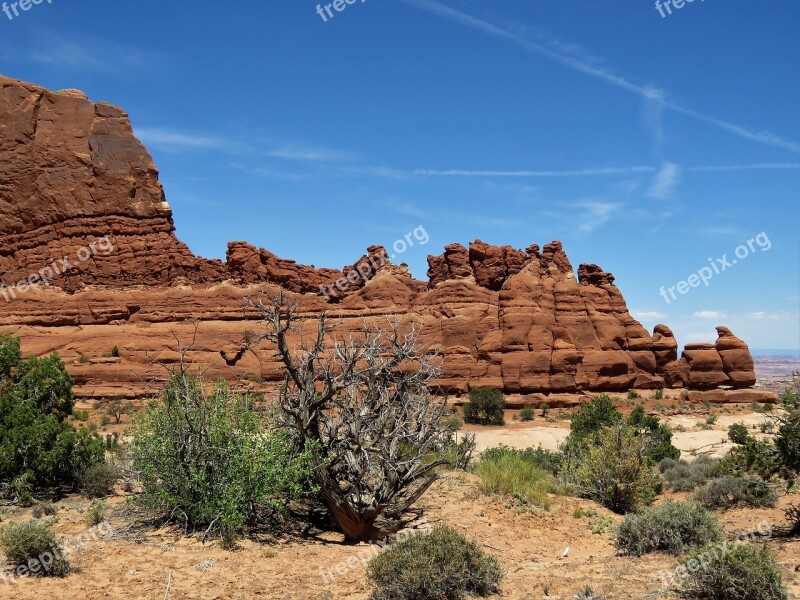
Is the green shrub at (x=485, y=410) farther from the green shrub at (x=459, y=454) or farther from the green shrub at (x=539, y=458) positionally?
the green shrub at (x=459, y=454)

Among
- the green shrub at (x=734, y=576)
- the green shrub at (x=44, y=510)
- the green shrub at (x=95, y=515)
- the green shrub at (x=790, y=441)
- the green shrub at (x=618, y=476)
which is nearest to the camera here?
the green shrub at (x=734, y=576)

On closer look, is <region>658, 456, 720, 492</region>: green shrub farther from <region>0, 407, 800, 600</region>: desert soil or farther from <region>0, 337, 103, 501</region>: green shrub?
<region>0, 337, 103, 501</region>: green shrub

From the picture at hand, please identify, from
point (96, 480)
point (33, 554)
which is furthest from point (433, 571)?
point (96, 480)

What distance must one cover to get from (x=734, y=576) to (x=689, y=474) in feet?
39.0

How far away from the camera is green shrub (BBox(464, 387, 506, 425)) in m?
37.5

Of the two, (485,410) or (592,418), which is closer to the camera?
(592,418)

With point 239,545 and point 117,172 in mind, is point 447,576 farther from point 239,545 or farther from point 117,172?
point 117,172

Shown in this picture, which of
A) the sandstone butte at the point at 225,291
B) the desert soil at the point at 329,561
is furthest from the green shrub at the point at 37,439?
the sandstone butte at the point at 225,291

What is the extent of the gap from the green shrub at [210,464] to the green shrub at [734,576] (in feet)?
19.3

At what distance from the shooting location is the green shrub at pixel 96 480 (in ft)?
45.6

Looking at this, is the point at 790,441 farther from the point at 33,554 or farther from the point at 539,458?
the point at 33,554

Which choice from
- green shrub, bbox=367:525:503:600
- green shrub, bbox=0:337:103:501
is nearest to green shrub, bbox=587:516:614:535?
green shrub, bbox=367:525:503:600

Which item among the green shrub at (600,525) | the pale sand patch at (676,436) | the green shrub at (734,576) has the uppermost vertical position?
the green shrub at (734,576)

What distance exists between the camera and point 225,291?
144 feet
